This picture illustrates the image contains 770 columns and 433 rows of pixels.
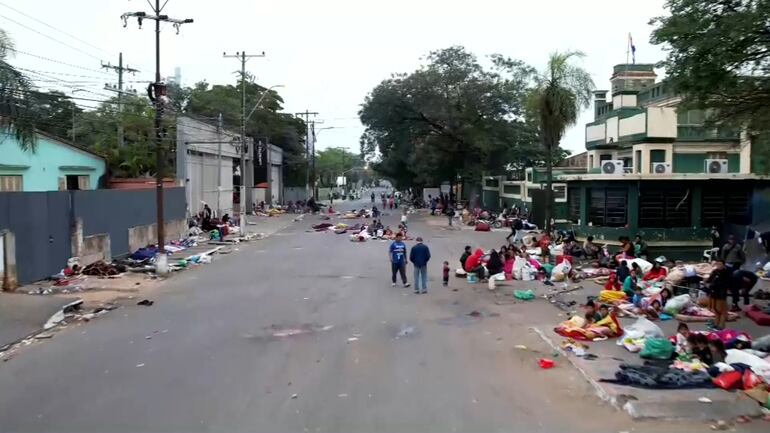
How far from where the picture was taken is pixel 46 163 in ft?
105

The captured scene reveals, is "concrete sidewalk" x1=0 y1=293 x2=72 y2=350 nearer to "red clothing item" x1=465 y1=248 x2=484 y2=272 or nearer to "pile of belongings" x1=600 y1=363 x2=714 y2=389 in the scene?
"pile of belongings" x1=600 y1=363 x2=714 y2=389

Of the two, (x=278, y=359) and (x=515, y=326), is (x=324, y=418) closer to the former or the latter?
(x=278, y=359)

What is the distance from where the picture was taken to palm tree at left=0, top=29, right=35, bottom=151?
769 inches

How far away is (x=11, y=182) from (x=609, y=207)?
2381 cm

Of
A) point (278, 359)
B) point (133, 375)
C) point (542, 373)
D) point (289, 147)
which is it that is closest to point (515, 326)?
point (542, 373)

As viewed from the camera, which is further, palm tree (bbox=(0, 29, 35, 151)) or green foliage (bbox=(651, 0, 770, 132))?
palm tree (bbox=(0, 29, 35, 151))

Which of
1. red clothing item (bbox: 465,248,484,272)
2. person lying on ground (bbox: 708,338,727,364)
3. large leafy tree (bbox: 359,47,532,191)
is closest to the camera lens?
person lying on ground (bbox: 708,338,727,364)

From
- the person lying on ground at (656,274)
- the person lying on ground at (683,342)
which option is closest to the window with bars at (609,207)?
the person lying on ground at (656,274)

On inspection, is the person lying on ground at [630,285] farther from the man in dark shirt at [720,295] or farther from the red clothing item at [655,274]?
the man in dark shirt at [720,295]

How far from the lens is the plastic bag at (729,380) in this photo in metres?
8.74

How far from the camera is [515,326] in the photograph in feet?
45.6

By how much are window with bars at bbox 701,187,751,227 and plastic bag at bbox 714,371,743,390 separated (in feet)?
58.3

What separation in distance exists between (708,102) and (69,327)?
13.9 meters

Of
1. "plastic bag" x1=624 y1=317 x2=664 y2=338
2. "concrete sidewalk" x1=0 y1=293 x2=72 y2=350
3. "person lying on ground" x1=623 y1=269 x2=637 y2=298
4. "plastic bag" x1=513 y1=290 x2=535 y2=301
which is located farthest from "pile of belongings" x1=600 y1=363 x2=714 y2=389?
"concrete sidewalk" x1=0 y1=293 x2=72 y2=350
